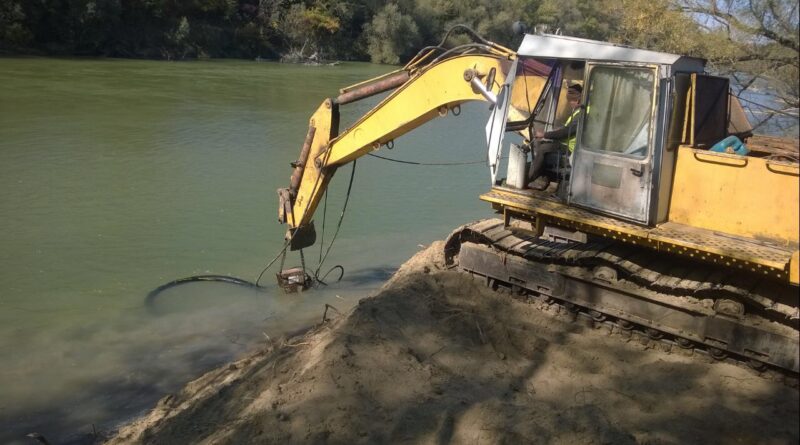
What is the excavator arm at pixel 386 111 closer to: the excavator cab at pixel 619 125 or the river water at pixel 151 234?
the excavator cab at pixel 619 125

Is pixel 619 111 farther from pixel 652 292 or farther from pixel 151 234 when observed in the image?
pixel 151 234

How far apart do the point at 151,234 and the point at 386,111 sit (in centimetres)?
592

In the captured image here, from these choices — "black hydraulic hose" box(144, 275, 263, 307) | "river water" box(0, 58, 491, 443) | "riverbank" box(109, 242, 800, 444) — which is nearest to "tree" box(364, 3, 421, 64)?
"river water" box(0, 58, 491, 443)

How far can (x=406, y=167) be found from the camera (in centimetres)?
1644

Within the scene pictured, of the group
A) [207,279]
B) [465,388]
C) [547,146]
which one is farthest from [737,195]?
[207,279]

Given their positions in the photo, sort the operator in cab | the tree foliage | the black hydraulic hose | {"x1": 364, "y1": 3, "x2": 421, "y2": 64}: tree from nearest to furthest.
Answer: the operator in cab < the black hydraulic hose < the tree foliage < {"x1": 364, "y1": 3, "x2": 421, "y2": 64}: tree

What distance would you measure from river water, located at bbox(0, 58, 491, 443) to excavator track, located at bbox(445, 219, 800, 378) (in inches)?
114

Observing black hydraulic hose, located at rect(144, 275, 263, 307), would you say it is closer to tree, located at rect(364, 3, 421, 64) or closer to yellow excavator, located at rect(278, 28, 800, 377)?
yellow excavator, located at rect(278, 28, 800, 377)

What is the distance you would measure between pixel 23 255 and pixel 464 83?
23.9 feet

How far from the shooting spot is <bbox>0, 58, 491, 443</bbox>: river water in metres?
7.15

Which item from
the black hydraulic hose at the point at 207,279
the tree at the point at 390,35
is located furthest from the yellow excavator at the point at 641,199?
the tree at the point at 390,35

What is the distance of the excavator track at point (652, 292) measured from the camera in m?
5.02

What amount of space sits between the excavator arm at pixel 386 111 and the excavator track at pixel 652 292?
1.29m

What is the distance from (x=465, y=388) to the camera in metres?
4.84
